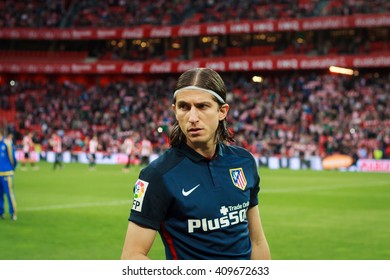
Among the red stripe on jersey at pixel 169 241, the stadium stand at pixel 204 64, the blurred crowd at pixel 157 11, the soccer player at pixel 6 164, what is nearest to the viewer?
the red stripe on jersey at pixel 169 241

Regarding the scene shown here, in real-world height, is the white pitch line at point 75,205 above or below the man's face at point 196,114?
below

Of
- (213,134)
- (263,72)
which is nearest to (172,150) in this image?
(213,134)

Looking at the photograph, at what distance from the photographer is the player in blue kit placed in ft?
14.6

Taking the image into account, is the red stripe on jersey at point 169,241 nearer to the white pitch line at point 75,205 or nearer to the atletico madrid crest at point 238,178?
the atletico madrid crest at point 238,178

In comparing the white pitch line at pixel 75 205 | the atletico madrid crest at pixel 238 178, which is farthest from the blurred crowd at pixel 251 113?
the atletico madrid crest at pixel 238 178

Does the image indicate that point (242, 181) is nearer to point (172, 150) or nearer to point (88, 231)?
point (172, 150)

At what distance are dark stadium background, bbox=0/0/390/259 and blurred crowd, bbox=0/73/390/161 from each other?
0.11m

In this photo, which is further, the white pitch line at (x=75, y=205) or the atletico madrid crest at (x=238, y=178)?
the white pitch line at (x=75, y=205)

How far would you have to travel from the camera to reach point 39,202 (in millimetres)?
22766

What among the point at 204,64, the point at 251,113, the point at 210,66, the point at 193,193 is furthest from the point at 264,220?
the point at 204,64

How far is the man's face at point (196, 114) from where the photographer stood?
4480 mm

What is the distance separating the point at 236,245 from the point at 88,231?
12.2 meters

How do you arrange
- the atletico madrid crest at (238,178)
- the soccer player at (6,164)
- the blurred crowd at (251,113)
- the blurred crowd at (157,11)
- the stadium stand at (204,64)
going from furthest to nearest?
the blurred crowd at (157,11) → the stadium stand at (204,64) → the blurred crowd at (251,113) → the soccer player at (6,164) → the atletico madrid crest at (238,178)
